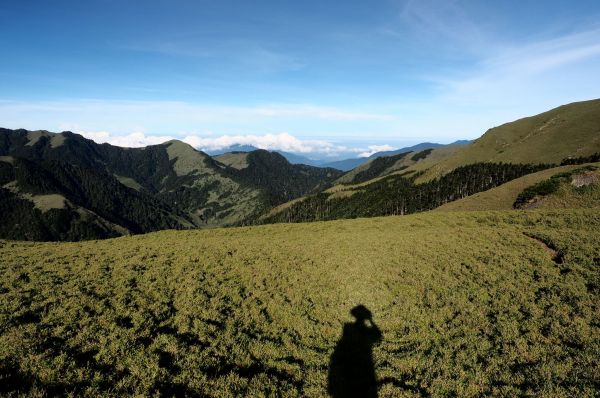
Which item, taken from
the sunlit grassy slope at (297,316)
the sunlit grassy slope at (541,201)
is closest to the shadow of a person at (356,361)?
the sunlit grassy slope at (297,316)

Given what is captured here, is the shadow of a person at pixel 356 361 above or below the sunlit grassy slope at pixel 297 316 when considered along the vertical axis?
below

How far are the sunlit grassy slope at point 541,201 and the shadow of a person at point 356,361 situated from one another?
225ft

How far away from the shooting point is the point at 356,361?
14.0 meters

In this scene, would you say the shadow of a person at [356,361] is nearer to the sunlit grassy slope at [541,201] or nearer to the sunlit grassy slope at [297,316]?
the sunlit grassy slope at [297,316]

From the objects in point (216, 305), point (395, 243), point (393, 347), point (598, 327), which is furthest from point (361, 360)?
point (395, 243)

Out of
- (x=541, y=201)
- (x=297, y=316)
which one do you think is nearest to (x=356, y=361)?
(x=297, y=316)

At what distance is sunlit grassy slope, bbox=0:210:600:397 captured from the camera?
11.6 metres

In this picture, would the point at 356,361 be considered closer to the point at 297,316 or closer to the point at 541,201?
the point at 297,316

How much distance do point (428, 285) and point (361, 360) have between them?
942 cm

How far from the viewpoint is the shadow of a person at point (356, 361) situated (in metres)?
11.9

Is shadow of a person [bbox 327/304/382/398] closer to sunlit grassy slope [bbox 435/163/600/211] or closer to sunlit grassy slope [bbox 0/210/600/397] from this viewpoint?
sunlit grassy slope [bbox 0/210/600/397]

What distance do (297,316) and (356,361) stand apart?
186 inches

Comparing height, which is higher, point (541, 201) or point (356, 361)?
point (541, 201)

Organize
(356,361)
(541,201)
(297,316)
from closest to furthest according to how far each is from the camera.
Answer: (356,361) → (297,316) → (541,201)
